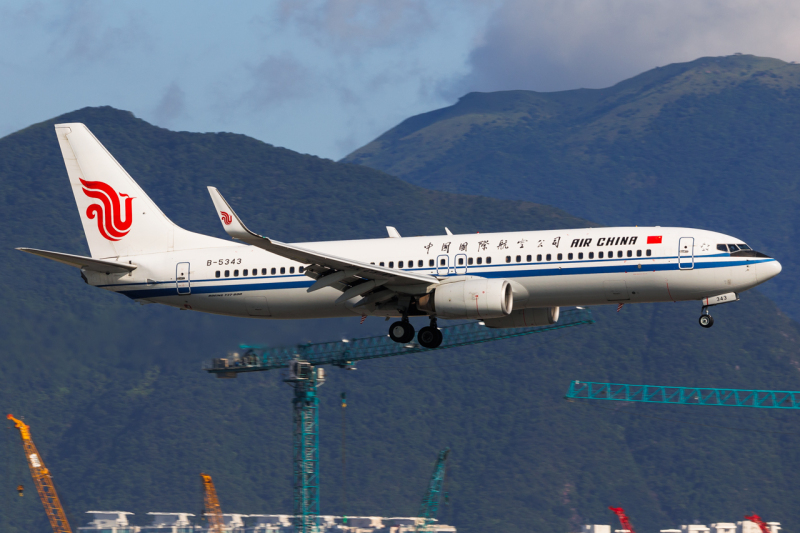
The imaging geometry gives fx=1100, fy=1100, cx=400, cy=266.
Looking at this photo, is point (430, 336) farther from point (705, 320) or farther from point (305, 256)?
point (705, 320)

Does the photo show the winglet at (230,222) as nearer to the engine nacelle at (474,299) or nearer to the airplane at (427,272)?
the airplane at (427,272)

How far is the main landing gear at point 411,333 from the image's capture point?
170 ft

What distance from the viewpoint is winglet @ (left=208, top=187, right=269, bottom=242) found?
44156 mm

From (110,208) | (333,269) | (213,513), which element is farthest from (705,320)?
(213,513)

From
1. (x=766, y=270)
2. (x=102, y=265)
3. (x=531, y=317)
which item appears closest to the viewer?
(x=766, y=270)

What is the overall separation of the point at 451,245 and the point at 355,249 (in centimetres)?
490

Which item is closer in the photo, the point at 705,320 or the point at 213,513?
the point at 705,320

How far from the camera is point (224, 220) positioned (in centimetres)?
4597

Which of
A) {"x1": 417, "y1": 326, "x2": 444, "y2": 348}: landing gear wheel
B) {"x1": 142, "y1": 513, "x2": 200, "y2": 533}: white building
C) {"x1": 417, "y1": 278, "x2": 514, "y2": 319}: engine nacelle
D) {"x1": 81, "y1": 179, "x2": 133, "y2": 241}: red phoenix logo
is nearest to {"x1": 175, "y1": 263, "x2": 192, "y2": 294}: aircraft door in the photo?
{"x1": 81, "y1": 179, "x2": 133, "y2": 241}: red phoenix logo

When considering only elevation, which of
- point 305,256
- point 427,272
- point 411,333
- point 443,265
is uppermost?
point 443,265

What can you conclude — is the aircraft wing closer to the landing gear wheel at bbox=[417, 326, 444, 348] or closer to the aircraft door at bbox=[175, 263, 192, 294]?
the landing gear wheel at bbox=[417, 326, 444, 348]

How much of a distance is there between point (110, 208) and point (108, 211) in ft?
0.68

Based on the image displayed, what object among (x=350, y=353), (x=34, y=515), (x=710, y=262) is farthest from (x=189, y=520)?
(x=710, y=262)

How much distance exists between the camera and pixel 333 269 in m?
49.5
